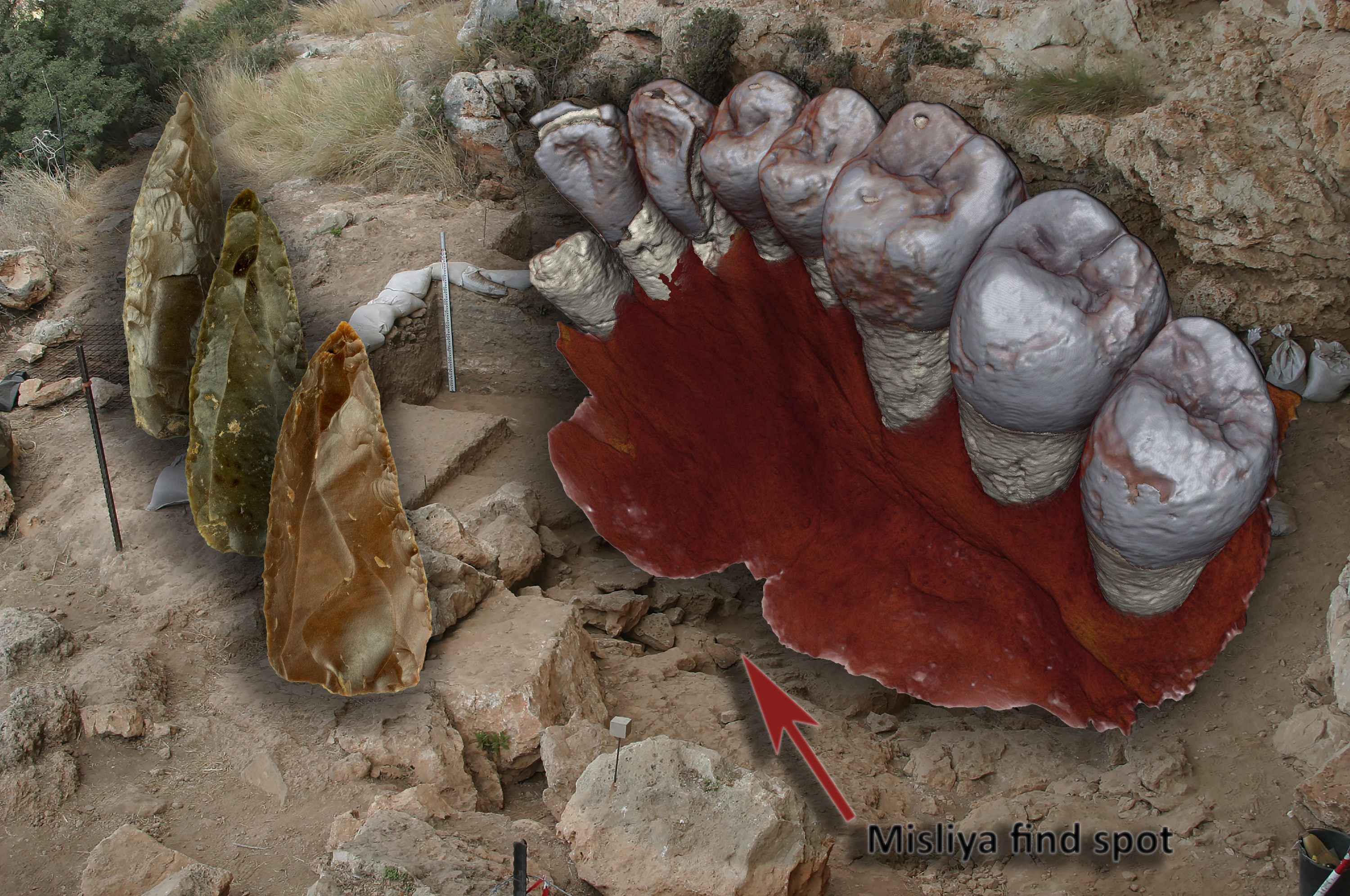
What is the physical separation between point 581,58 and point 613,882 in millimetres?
3064

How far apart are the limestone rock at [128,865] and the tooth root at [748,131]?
6.00ft

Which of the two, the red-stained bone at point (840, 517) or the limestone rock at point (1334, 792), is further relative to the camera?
the red-stained bone at point (840, 517)

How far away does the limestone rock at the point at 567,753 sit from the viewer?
2064 mm

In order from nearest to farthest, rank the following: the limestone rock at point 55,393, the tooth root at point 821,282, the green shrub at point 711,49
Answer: the tooth root at point 821,282, the green shrub at point 711,49, the limestone rock at point 55,393

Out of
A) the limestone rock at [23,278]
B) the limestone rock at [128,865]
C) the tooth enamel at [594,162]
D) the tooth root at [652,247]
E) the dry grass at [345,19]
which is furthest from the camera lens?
the dry grass at [345,19]

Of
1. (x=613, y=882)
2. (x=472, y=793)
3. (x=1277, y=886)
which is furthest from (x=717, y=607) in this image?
(x=1277, y=886)

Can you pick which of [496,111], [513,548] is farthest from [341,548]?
[496,111]

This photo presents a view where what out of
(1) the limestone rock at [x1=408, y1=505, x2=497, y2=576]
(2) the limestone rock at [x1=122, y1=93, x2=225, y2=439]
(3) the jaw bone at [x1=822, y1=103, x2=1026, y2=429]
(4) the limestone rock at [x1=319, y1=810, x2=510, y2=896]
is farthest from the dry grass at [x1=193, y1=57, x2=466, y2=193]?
(4) the limestone rock at [x1=319, y1=810, x2=510, y2=896]

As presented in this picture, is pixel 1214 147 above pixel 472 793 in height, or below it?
above

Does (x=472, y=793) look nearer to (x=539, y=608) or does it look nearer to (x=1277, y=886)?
(x=539, y=608)

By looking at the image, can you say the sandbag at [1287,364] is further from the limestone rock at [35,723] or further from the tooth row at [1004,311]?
the limestone rock at [35,723]

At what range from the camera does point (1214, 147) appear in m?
1.97

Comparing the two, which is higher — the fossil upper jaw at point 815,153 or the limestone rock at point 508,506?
the fossil upper jaw at point 815,153

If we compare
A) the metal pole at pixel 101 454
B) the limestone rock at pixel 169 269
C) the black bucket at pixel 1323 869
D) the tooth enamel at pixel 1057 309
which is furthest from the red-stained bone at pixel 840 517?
the metal pole at pixel 101 454
